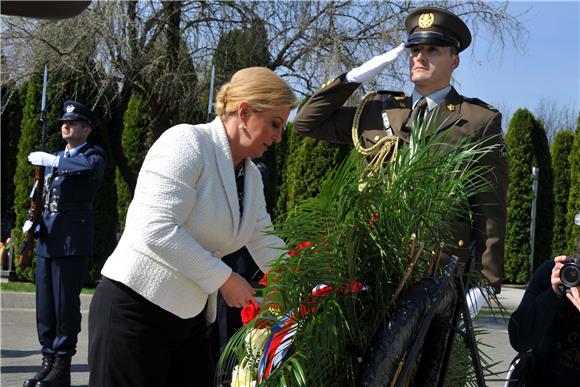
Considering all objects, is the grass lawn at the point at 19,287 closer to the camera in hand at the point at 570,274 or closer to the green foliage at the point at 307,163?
the green foliage at the point at 307,163

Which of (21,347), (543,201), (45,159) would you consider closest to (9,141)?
(543,201)

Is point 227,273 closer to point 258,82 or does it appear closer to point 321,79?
point 258,82

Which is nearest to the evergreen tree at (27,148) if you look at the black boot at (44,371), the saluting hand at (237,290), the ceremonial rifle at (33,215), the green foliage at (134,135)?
the green foliage at (134,135)

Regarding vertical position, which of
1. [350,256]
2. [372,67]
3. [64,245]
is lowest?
[64,245]

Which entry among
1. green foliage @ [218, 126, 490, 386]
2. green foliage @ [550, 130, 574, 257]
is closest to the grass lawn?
green foliage @ [218, 126, 490, 386]

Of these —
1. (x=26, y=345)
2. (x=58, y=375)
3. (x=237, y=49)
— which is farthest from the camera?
(x=237, y=49)

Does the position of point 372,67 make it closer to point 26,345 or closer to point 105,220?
point 26,345

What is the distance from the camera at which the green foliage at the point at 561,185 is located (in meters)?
19.2

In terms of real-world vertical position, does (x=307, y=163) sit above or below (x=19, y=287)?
above

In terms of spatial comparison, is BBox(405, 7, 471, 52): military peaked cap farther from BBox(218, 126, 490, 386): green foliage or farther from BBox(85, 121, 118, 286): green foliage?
BBox(85, 121, 118, 286): green foliage

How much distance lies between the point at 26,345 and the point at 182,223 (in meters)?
5.76

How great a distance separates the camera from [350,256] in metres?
2.39

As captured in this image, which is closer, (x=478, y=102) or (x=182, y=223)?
(x=182, y=223)

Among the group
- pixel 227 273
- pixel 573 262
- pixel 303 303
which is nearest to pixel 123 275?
pixel 227 273
